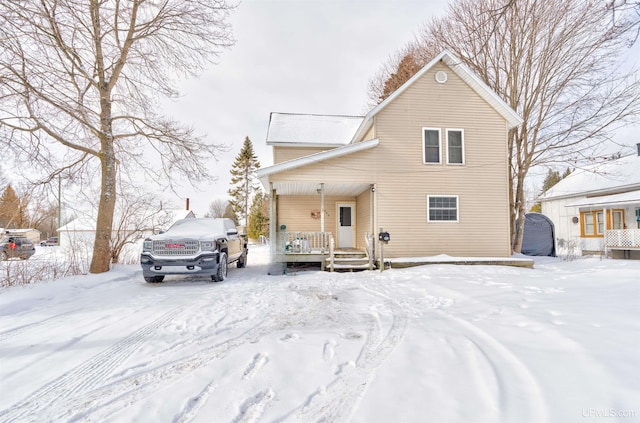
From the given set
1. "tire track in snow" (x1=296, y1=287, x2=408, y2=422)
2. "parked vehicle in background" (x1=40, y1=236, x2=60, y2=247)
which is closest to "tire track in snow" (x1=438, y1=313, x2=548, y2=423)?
"tire track in snow" (x1=296, y1=287, x2=408, y2=422)

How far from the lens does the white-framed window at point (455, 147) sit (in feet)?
39.1

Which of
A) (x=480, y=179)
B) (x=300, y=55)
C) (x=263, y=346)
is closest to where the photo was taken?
(x=263, y=346)

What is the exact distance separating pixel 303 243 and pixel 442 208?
17.7ft

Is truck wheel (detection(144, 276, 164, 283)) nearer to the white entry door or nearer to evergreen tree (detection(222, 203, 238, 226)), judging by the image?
the white entry door

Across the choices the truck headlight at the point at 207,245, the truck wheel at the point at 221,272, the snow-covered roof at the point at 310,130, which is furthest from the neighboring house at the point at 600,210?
the truck headlight at the point at 207,245

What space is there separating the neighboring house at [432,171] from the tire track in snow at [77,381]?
7.41m

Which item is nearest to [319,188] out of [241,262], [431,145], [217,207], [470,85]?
[241,262]

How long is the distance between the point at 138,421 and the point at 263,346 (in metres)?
1.53

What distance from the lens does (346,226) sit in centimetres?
1430

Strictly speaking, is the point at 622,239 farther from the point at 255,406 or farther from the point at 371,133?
the point at 255,406

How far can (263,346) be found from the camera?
3.57 meters

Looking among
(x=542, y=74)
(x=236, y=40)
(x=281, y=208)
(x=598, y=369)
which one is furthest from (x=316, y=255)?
(x=542, y=74)

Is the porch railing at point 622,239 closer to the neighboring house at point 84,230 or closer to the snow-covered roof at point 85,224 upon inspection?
the neighboring house at point 84,230

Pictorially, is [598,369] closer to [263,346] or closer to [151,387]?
[263,346]
